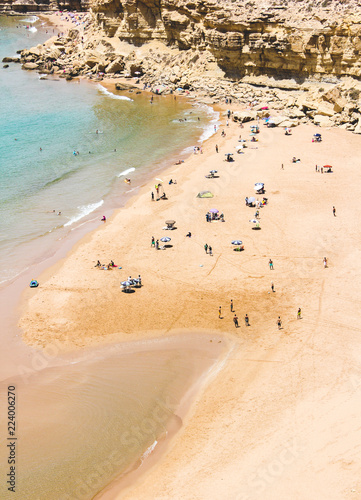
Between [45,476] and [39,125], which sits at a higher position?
[39,125]

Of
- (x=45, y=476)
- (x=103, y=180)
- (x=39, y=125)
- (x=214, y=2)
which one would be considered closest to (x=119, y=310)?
(x=45, y=476)

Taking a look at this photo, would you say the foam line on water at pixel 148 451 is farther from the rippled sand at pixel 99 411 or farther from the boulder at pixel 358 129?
the boulder at pixel 358 129

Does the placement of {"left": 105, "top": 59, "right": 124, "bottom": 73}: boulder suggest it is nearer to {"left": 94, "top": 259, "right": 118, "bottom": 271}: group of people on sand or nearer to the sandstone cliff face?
the sandstone cliff face

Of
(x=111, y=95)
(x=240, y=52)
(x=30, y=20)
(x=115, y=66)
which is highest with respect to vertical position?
(x=30, y=20)

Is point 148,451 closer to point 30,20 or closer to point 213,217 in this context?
point 213,217

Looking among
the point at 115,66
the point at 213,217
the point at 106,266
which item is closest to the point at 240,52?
the point at 115,66

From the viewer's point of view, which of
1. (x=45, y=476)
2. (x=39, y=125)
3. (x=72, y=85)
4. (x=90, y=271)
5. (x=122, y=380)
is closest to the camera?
(x=45, y=476)

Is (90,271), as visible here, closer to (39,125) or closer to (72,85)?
(39,125)
